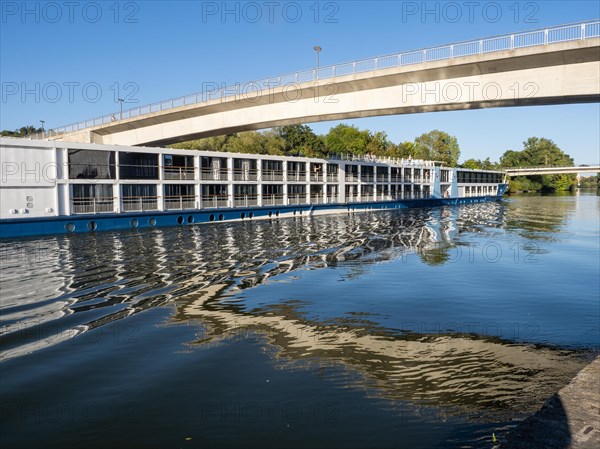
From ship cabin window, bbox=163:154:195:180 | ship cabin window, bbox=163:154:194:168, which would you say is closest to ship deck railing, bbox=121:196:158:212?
ship cabin window, bbox=163:154:195:180

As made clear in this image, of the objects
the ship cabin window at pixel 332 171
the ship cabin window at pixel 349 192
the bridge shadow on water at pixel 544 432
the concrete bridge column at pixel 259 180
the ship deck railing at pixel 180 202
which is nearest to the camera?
the bridge shadow on water at pixel 544 432

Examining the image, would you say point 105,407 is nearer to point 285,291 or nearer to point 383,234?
point 285,291

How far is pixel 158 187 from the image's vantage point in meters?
38.0

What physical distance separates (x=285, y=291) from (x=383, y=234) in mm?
19944

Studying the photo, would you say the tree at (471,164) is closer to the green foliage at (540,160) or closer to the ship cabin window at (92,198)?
the green foliage at (540,160)

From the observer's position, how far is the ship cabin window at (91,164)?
3292 cm

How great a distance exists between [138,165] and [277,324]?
29594 mm

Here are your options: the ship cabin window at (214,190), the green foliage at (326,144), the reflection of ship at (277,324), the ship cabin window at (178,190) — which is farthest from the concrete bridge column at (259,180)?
the green foliage at (326,144)

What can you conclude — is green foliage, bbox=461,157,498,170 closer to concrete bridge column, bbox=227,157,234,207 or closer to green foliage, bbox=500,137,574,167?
green foliage, bbox=500,137,574,167

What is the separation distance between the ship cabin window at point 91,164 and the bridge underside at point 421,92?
9403 mm

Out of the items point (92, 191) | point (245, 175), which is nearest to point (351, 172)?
point (245, 175)

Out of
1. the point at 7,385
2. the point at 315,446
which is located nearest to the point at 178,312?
the point at 7,385

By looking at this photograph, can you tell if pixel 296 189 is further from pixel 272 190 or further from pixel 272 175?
→ pixel 272 175

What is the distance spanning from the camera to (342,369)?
8.72 meters
